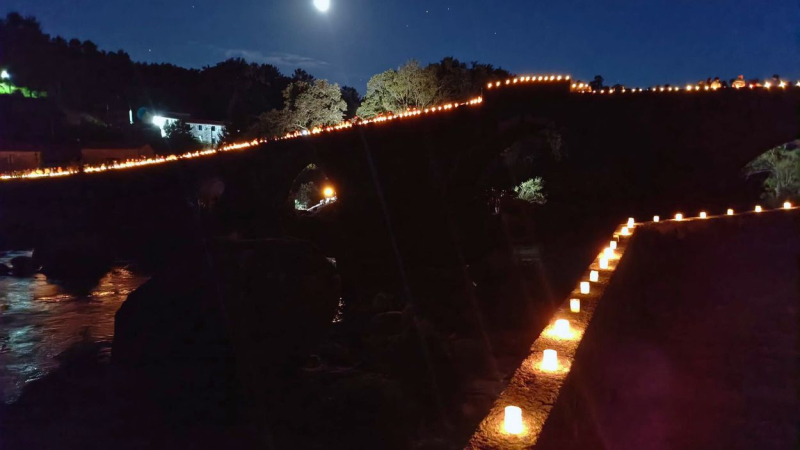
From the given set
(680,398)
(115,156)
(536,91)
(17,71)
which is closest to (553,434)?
(680,398)

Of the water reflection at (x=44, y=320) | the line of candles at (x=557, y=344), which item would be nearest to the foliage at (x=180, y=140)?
the water reflection at (x=44, y=320)

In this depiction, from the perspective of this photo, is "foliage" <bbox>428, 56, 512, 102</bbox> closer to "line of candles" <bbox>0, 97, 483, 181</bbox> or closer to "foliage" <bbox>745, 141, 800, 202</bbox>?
"line of candles" <bbox>0, 97, 483, 181</bbox>

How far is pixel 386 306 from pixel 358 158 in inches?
278

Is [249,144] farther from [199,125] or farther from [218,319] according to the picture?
[199,125]

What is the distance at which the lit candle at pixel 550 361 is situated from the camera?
439 centimetres

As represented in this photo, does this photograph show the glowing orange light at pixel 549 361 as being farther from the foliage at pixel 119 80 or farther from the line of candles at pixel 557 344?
the foliage at pixel 119 80

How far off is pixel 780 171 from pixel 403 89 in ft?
62.4

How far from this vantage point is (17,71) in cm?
4900

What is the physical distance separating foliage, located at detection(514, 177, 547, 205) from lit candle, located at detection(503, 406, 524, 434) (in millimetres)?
21822

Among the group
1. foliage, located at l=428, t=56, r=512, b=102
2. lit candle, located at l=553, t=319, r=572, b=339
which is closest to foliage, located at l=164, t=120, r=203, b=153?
foliage, located at l=428, t=56, r=512, b=102

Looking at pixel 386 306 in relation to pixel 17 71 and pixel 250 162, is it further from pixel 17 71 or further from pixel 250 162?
pixel 17 71

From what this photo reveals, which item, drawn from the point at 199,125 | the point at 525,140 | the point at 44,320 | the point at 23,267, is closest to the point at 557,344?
the point at 44,320

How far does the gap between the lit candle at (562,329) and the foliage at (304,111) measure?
29.0m

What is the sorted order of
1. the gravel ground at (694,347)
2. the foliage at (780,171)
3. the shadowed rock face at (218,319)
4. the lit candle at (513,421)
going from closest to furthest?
the lit candle at (513,421), the gravel ground at (694,347), the shadowed rock face at (218,319), the foliage at (780,171)
